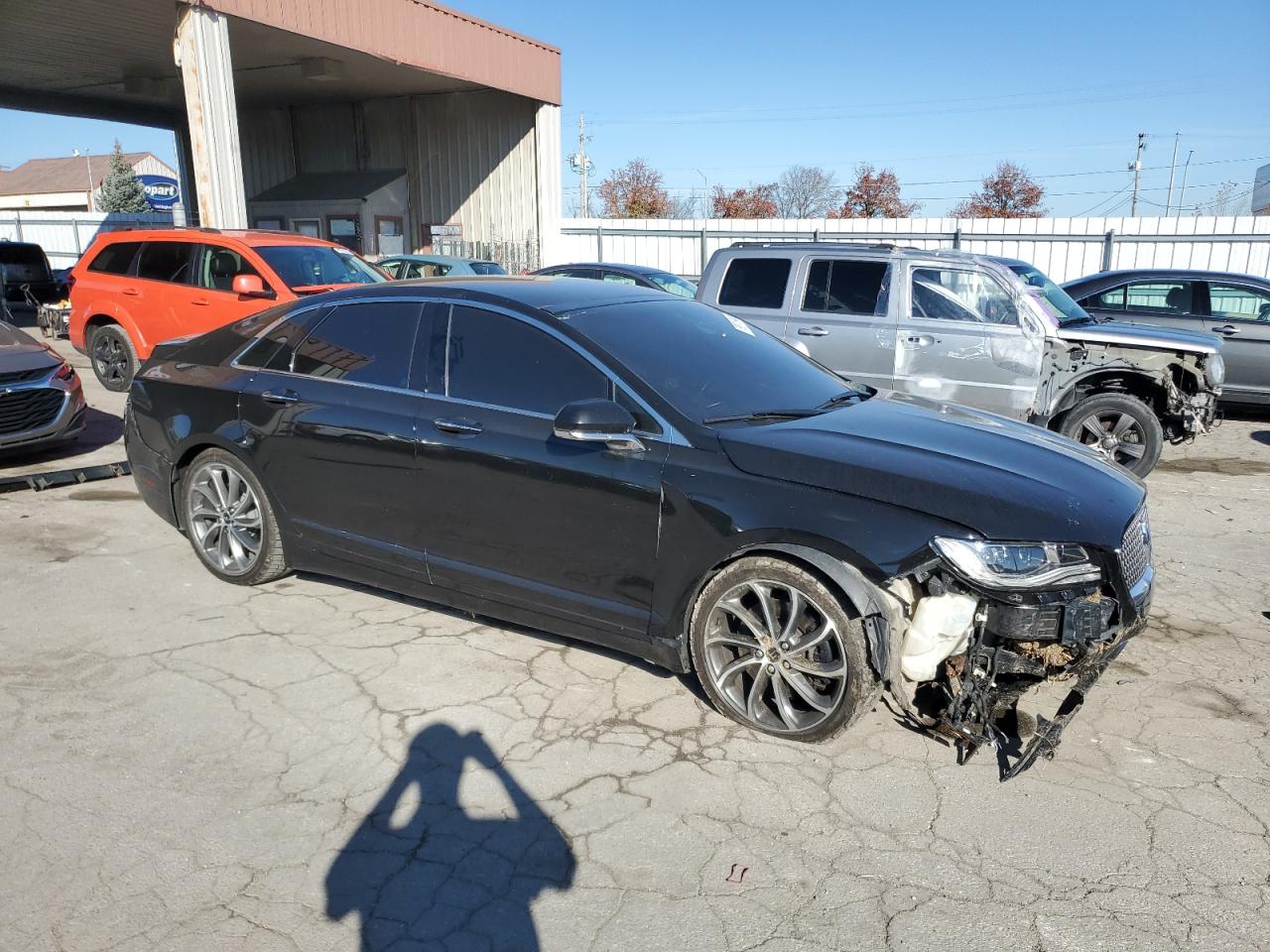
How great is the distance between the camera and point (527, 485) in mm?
3896

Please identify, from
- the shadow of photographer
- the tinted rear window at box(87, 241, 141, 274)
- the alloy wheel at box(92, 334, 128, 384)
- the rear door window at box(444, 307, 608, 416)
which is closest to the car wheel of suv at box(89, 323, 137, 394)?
the alloy wheel at box(92, 334, 128, 384)

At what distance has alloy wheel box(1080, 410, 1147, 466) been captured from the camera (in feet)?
25.3

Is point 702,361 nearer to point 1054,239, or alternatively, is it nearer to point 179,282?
point 179,282

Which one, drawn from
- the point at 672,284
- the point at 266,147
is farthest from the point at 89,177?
the point at 672,284

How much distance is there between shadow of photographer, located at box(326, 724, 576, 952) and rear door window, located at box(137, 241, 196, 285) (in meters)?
8.68

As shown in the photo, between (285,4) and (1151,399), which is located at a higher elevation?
(285,4)

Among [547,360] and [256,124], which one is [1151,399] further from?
[256,124]

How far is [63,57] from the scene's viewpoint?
20.7 m

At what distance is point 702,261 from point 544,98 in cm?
550

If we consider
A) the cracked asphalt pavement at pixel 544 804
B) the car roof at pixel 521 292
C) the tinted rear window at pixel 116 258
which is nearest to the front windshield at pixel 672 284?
the tinted rear window at pixel 116 258

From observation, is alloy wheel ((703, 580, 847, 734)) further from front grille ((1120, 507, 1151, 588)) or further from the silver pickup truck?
the silver pickup truck

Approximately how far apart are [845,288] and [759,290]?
801 mm

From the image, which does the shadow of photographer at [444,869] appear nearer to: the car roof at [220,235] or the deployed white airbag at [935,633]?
the deployed white airbag at [935,633]

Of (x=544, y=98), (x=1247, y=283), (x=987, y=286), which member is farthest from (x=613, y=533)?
(x=544, y=98)
